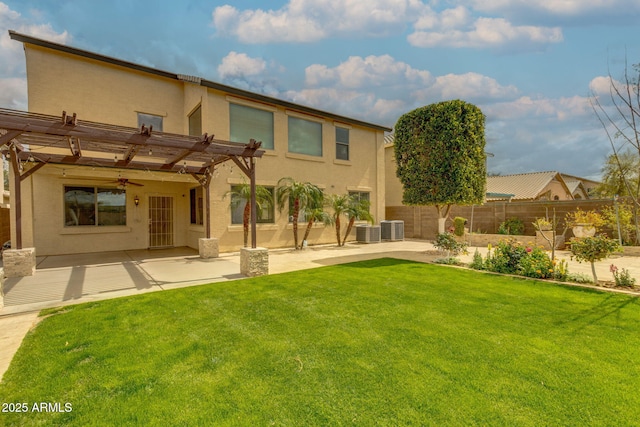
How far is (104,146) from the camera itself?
304 inches

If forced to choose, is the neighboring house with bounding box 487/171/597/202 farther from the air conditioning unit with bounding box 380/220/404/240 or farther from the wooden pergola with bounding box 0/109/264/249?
the wooden pergola with bounding box 0/109/264/249

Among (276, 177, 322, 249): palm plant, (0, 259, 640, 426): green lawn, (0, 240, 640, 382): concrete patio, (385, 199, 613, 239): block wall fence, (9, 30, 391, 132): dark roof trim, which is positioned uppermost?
(9, 30, 391, 132): dark roof trim

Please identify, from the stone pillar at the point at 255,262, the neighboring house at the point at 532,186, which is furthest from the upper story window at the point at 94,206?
the neighboring house at the point at 532,186

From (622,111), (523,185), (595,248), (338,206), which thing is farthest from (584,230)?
(523,185)

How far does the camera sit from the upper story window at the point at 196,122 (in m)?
11.5

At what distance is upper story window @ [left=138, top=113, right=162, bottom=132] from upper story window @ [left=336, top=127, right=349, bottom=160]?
797cm

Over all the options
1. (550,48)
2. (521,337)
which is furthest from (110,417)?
(550,48)

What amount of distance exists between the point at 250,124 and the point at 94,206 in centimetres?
692

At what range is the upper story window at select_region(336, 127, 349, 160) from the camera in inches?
594

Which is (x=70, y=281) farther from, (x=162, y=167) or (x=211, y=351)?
(x=211, y=351)

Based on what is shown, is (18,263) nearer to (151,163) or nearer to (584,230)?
(151,163)

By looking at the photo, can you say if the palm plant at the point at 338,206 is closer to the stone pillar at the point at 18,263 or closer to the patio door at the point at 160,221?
the patio door at the point at 160,221

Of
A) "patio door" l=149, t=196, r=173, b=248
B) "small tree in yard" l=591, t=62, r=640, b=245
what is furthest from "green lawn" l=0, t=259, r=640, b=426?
"patio door" l=149, t=196, r=173, b=248

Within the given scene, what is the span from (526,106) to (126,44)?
19426 millimetres
